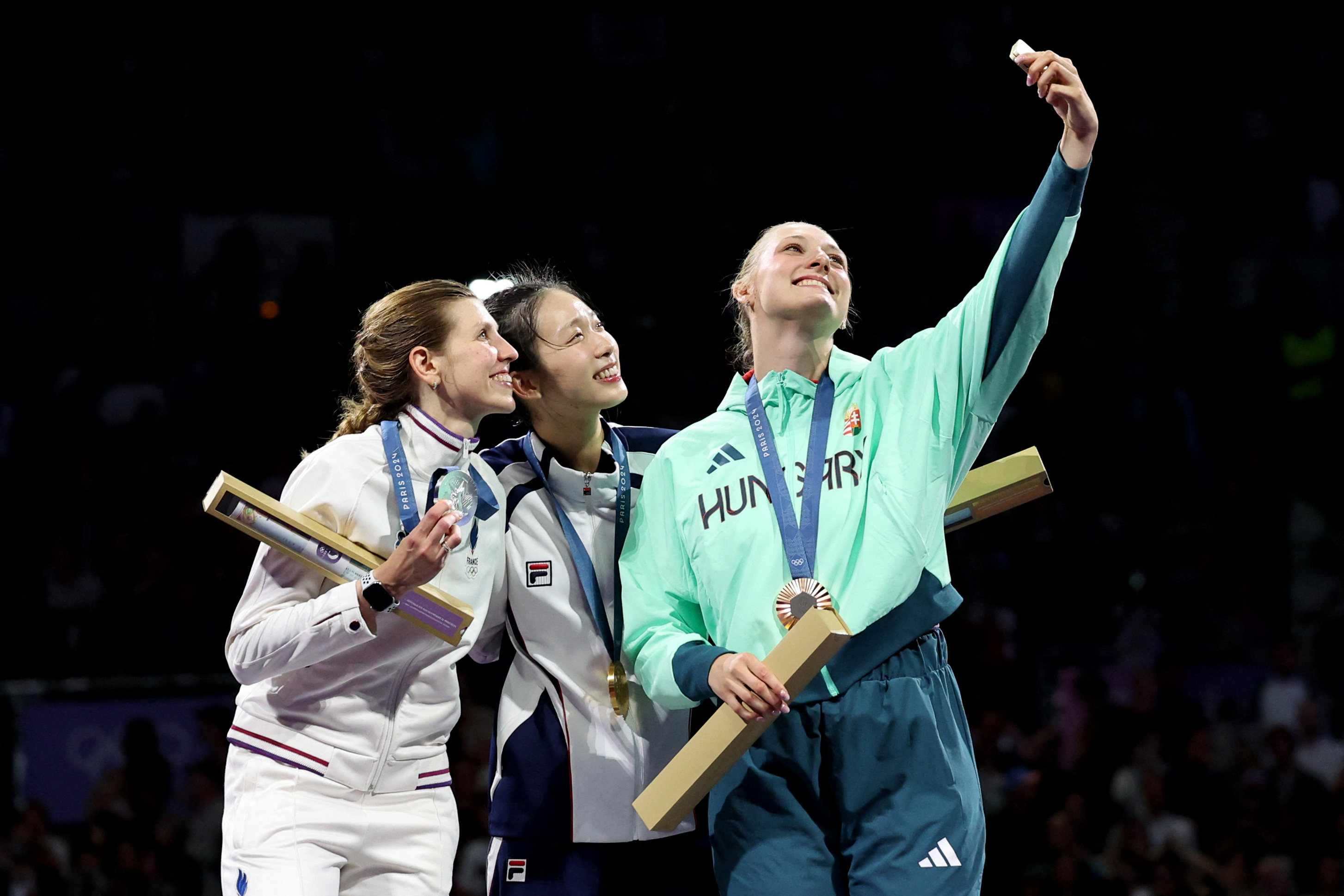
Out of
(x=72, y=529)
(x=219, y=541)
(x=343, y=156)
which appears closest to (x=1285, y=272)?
(x=343, y=156)

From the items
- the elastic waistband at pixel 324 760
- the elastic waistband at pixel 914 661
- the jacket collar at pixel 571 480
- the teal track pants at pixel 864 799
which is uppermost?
the jacket collar at pixel 571 480

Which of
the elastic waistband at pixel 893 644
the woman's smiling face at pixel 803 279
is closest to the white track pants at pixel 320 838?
the elastic waistband at pixel 893 644

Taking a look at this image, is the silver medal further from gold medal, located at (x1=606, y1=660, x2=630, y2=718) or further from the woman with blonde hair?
gold medal, located at (x1=606, y1=660, x2=630, y2=718)

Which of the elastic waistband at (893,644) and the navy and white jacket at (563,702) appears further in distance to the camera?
the navy and white jacket at (563,702)

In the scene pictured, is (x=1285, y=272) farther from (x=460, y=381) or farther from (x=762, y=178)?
(x=460, y=381)

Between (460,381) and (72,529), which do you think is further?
(72,529)

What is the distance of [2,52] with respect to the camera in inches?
448

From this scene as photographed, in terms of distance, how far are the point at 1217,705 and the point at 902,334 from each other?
323cm

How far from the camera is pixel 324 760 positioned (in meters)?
3.11

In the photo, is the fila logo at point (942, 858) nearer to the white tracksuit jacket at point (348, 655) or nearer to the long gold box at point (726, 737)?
the long gold box at point (726, 737)

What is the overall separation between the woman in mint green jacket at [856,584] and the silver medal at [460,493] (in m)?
0.42

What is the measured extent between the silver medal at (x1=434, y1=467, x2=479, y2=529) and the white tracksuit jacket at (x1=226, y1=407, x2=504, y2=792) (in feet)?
0.17

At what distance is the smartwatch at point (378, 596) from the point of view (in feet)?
9.60

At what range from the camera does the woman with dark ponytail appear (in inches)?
133
